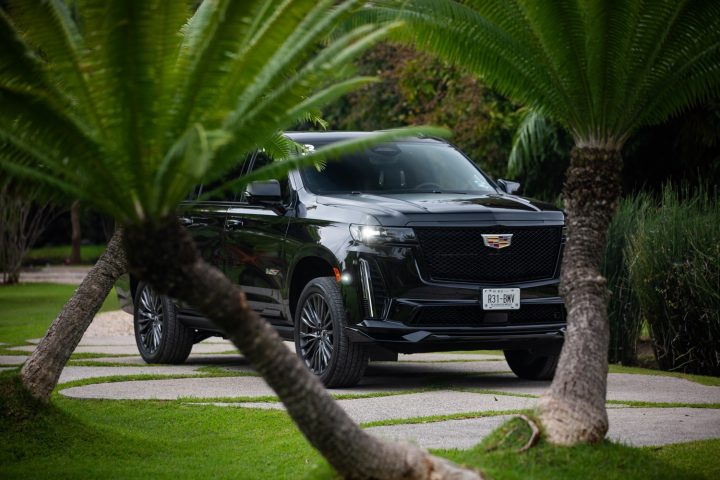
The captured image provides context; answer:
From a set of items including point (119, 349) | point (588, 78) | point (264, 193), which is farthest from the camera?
point (119, 349)

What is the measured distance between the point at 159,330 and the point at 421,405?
4.07m

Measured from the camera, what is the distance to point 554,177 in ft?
57.8

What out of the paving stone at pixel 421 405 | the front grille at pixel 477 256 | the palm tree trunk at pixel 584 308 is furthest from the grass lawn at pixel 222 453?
the front grille at pixel 477 256

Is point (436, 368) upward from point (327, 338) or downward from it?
downward

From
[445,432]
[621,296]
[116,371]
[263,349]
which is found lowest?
[116,371]

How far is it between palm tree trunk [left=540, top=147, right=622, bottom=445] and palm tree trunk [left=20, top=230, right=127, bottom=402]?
256 centimetres

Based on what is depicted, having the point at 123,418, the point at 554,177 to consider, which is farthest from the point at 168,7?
the point at 554,177

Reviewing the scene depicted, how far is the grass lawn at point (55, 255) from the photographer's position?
3831 centimetres

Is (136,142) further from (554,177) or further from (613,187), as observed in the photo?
(554,177)

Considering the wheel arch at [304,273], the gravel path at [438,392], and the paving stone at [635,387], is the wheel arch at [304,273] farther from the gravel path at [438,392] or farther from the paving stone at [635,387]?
the paving stone at [635,387]

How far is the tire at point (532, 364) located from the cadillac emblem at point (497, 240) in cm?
119

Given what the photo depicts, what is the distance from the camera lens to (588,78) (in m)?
5.84

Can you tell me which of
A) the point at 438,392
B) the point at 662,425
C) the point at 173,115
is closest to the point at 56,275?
the point at 438,392

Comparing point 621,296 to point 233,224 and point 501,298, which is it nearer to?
point 501,298
